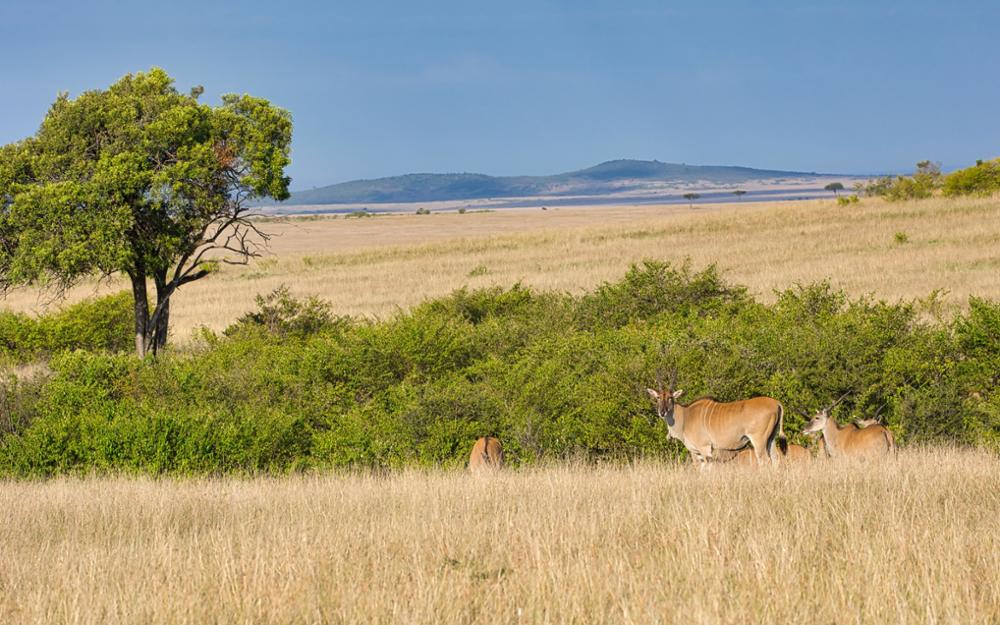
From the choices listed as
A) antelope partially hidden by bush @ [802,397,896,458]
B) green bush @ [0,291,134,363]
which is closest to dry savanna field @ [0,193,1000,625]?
antelope partially hidden by bush @ [802,397,896,458]

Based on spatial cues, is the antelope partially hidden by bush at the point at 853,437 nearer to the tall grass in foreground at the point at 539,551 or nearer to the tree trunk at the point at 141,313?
the tall grass in foreground at the point at 539,551

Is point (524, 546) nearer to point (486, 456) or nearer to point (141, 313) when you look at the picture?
point (486, 456)

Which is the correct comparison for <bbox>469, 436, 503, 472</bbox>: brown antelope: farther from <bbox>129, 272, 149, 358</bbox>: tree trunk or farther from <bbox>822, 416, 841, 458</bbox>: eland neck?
<bbox>129, 272, 149, 358</bbox>: tree trunk

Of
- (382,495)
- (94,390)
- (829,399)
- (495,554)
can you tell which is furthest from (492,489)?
(94,390)

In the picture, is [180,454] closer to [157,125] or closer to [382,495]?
[382,495]

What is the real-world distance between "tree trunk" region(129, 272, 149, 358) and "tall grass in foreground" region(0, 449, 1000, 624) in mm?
12653

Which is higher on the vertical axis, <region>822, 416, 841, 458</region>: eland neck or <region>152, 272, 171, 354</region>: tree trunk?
<region>152, 272, 171, 354</region>: tree trunk

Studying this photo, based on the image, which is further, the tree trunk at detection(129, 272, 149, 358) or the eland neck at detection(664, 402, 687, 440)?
the tree trunk at detection(129, 272, 149, 358)

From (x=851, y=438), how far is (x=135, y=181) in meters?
15.2

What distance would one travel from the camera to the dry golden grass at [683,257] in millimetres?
36156

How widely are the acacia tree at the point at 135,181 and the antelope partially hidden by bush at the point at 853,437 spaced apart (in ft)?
42.6

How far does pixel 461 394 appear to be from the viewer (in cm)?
1445

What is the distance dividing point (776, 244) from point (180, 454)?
1555 inches

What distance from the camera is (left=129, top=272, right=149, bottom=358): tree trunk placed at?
22.5 m
